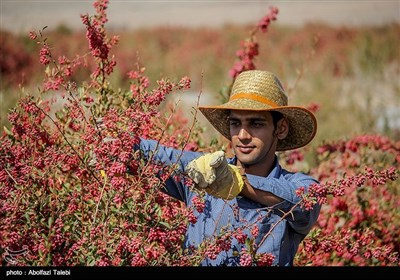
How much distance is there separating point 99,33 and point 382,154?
8.71 feet

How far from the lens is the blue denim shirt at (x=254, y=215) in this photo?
10.8 ft

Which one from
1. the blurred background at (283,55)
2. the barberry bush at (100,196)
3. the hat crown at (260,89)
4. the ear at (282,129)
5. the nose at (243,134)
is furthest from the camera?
the blurred background at (283,55)

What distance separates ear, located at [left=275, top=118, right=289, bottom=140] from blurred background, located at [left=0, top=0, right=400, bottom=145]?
597 millimetres

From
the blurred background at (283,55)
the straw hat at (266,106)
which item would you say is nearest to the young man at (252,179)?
the straw hat at (266,106)

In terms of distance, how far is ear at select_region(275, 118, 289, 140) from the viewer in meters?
3.88

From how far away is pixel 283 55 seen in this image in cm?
1830

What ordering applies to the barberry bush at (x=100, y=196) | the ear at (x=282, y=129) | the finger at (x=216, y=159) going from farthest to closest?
the ear at (x=282, y=129)
the barberry bush at (x=100, y=196)
the finger at (x=216, y=159)

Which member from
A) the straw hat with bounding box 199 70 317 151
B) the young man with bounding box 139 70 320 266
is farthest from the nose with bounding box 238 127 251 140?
the straw hat with bounding box 199 70 317 151

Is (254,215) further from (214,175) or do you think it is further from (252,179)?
(214,175)

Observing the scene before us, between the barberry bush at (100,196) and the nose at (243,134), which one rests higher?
the nose at (243,134)

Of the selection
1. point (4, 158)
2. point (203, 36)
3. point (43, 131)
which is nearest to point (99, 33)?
point (43, 131)

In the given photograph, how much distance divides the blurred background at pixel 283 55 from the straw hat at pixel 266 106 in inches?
12.5

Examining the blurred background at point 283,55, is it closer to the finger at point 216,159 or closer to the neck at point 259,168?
the finger at point 216,159
